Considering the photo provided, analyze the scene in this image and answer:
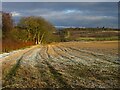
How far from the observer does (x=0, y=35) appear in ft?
188

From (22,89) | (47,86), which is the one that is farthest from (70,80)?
(22,89)

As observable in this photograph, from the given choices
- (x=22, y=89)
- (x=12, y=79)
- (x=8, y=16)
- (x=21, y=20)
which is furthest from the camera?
(x=21, y=20)

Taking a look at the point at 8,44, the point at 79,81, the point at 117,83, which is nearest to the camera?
the point at 117,83

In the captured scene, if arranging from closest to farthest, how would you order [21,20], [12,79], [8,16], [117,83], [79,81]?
[117,83] < [79,81] < [12,79] < [8,16] < [21,20]

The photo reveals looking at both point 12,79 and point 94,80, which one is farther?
point 12,79

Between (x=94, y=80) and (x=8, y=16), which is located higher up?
(x=8, y=16)

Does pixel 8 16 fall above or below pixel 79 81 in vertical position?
above

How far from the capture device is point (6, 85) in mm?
12547

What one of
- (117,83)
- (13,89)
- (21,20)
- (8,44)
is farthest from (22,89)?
(21,20)

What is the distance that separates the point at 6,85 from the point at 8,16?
5686 cm

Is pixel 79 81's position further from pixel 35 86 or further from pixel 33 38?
pixel 33 38

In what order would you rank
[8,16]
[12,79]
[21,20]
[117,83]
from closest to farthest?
1. [117,83]
2. [12,79]
3. [8,16]
4. [21,20]

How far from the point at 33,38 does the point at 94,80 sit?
91873mm

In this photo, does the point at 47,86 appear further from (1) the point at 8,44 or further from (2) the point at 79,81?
(1) the point at 8,44
